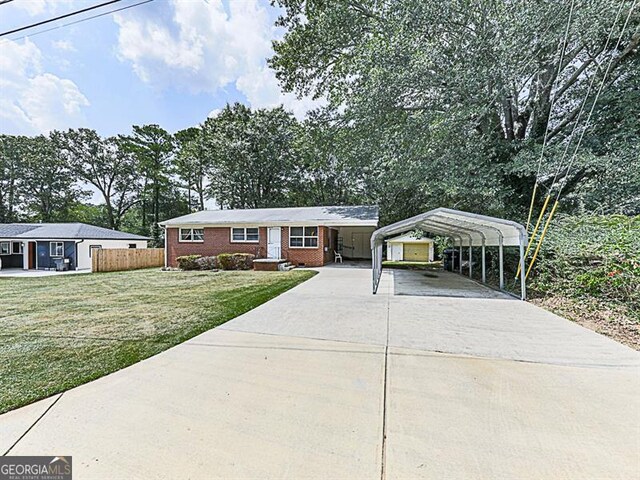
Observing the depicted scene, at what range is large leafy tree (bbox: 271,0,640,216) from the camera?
9.66m

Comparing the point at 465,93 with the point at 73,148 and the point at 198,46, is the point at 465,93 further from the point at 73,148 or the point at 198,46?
the point at 73,148

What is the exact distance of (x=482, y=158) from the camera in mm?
11570

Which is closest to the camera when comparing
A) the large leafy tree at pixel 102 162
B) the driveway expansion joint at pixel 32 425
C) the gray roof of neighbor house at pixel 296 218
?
the driveway expansion joint at pixel 32 425

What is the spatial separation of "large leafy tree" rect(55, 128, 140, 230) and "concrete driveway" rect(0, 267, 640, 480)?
35.2m

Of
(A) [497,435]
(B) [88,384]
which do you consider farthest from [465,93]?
(B) [88,384]

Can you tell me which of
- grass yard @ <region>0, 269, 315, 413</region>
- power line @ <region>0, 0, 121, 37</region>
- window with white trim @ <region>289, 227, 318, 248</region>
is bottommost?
grass yard @ <region>0, 269, 315, 413</region>

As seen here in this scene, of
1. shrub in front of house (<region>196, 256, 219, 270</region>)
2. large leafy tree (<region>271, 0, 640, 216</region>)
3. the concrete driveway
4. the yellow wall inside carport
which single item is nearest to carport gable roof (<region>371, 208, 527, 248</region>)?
large leafy tree (<region>271, 0, 640, 216</region>)

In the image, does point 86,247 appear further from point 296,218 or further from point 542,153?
point 542,153

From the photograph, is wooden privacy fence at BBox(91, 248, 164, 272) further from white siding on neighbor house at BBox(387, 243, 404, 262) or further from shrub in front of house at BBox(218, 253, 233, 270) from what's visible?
white siding on neighbor house at BBox(387, 243, 404, 262)

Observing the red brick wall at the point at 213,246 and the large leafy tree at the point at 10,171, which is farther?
the large leafy tree at the point at 10,171

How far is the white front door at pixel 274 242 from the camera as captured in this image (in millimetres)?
16609

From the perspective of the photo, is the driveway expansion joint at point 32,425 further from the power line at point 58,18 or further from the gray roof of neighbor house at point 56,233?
the gray roof of neighbor house at point 56,233

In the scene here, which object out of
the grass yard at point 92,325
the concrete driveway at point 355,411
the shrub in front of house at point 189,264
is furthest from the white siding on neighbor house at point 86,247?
the concrete driveway at point 355,411

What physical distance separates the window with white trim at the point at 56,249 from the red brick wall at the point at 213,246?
6.99 metres
